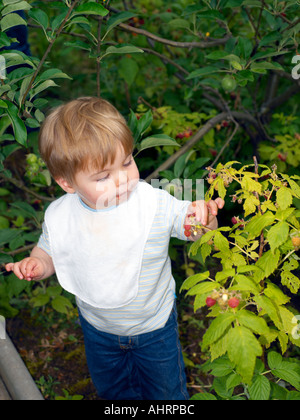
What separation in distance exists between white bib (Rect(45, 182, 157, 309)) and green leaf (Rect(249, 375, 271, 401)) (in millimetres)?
467

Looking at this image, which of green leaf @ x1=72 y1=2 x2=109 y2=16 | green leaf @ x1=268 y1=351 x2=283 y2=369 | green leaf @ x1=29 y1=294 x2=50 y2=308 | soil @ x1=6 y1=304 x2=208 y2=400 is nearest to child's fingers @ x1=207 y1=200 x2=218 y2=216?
green leaf @ x1=268 y1=351 x2=283 y2=369

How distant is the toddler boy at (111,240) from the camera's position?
50.9 inches

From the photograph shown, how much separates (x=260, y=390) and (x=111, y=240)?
649mm

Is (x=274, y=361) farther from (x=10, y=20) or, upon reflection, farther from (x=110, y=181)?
(x=10, y=20)

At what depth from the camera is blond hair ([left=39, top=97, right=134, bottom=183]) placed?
4.13 ft

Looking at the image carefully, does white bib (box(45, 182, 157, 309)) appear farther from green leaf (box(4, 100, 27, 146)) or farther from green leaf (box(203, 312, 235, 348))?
green leaf (box(203, 312, 235, 348))

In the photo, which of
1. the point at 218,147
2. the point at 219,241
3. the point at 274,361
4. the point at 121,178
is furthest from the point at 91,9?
the point at 218,147

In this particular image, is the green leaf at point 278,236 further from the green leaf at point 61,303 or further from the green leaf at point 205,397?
the green leaf at point 61,303

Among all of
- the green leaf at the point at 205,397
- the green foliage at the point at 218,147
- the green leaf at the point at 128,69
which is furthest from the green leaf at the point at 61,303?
the green leaf at the point at 128,69

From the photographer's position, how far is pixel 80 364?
230 centimetres

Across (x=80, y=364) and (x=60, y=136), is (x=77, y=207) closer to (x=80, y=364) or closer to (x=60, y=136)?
(x=60, y=136)

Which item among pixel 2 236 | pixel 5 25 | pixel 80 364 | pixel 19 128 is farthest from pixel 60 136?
pixel 80 364

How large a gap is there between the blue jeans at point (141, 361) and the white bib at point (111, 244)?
0.25 meters

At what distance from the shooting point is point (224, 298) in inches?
40.6
